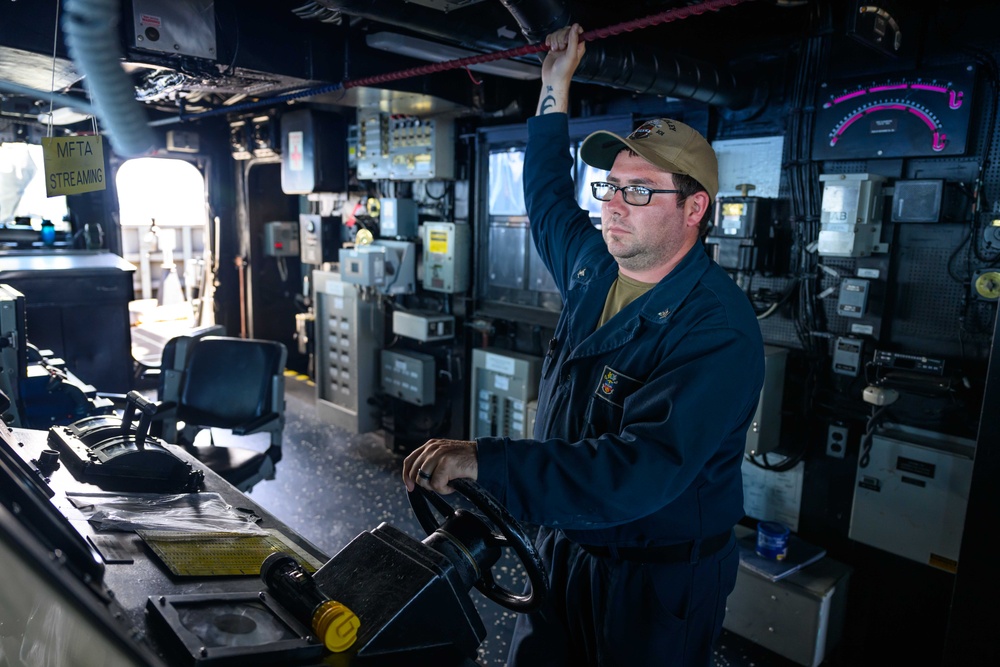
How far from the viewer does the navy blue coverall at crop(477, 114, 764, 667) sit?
4.47 ft

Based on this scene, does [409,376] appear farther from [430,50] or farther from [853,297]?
[853,297]

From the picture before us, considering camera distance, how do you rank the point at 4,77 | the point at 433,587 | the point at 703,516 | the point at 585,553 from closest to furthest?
the point at 433,587 < the point at 703,516 < the point at 585,553 < the point at 4,77

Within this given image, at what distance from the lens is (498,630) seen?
309 cm

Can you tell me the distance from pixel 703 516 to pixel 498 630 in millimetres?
1781

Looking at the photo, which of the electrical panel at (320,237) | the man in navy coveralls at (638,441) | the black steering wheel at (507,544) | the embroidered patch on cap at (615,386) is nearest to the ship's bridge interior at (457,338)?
the black steering wheel at (507,544)

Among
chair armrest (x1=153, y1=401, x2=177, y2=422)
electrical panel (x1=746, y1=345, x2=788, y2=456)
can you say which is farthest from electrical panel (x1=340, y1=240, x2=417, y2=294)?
electrical panel (x1=746, y1=345, x2=788, y2=456)

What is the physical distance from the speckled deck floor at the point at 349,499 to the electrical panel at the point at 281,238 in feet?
6.23

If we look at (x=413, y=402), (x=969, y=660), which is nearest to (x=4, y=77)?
(x=413, y=402)

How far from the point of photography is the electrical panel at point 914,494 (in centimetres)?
282

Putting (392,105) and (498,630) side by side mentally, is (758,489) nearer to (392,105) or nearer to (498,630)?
(498,630)

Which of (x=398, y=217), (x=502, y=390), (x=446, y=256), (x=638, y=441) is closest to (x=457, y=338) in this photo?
(x=446, y=256)

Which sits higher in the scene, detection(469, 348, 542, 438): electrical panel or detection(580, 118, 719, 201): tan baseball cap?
detection(580, 118, 719, 201): tan baseball cap

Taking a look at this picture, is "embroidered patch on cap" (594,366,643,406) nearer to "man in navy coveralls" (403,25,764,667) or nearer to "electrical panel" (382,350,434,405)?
"man in navy coveralls" (403,25,764,667)

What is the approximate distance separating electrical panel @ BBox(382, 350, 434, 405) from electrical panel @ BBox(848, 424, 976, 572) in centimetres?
→ 291
